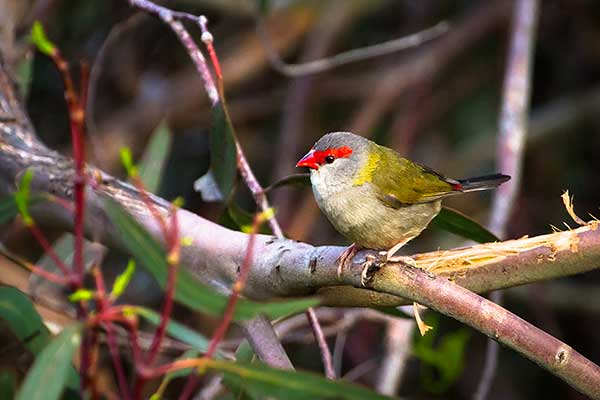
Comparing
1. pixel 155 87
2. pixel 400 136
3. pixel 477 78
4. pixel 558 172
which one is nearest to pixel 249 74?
pixel 155 87

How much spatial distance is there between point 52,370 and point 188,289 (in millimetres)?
295

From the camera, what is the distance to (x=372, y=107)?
19.6 feet

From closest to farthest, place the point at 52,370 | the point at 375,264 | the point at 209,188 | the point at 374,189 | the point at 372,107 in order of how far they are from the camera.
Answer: the point at 52,370 → the point at 375,264 → the point at 209,188 → the point at 374,189 → the point at 372,107

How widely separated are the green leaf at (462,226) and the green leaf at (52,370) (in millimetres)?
1512

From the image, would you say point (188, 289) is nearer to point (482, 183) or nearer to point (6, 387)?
point (6, 387)

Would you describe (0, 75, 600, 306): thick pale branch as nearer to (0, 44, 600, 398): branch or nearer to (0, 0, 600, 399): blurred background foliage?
(0, 44, 600, 398): branch

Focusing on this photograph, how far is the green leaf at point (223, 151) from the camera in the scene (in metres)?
2.95

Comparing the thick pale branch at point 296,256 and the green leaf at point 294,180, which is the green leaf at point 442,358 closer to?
the green leaf at point 294,180

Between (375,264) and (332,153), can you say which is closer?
(375,264)

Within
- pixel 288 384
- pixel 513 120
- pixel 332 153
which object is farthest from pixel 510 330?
pixel 513 120

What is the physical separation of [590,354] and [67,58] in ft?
12.5

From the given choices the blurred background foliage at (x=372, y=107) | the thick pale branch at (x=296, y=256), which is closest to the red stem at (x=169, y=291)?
the thick pale branch at (x=296, y=256)

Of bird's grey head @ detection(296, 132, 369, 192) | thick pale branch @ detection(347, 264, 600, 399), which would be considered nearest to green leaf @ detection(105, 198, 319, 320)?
thick pale branch @ detection(347, 264, 600, 399)

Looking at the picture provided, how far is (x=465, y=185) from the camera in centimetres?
351
